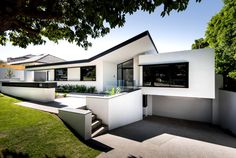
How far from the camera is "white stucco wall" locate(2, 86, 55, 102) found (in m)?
10.1

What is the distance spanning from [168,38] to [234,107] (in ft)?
23.8

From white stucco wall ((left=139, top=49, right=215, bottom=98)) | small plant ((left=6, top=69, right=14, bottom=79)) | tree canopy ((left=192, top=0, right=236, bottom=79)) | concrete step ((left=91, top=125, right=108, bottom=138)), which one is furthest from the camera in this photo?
small plant ((left=6, top=69, right=14, bottom=79))

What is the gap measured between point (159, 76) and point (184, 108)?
174 inches

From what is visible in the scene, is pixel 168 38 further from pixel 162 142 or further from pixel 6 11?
pixel 6 11

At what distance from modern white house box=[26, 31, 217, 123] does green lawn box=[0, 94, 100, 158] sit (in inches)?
281

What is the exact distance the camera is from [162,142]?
23.2 ft

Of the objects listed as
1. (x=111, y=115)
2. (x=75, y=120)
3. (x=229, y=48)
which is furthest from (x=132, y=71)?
(x=75, y=120)

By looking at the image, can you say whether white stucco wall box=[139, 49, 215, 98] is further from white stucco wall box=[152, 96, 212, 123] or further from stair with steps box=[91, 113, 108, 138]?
stair with steps box=[91, 113, 108, 138]

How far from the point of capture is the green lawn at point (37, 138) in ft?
15.4

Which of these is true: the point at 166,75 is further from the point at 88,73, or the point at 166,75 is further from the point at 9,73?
the point at 9,73

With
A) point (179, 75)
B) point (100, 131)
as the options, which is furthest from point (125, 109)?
point (179, 75)

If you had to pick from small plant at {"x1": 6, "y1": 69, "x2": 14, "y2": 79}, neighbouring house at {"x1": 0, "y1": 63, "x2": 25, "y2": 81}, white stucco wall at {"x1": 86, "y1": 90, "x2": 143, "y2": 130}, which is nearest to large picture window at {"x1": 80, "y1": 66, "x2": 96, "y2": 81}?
white stucco wall at {"x1": 86, "y1": 90, "x2": 143, "y2": 130}

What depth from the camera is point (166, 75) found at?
37.4ft

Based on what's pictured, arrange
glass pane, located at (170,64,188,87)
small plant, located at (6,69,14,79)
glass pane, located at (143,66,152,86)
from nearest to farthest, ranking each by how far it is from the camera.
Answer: glass pane, located at (170,64,188,87) < glass pane, located at (143,66,152,86) < small plant, located at (6,69,14,79)
